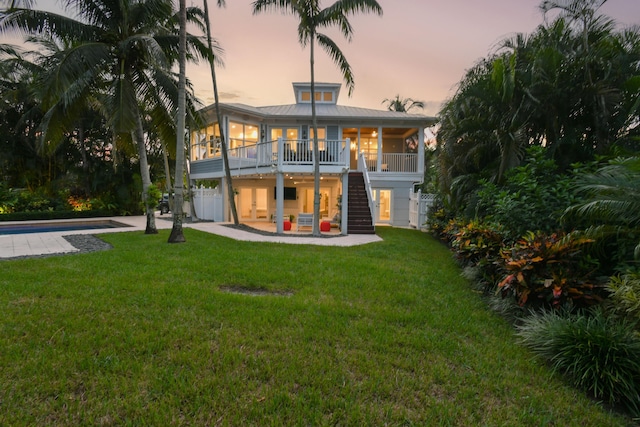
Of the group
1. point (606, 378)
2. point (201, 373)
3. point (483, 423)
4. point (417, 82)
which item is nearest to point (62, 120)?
point (201, 373)

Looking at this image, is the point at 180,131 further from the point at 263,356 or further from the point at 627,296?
the point at 627,296

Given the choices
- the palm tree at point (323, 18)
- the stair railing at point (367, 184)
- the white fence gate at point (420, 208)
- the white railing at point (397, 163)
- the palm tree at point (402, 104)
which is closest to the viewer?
the palm tree at point (323, 18)

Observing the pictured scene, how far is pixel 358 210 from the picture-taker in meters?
13.3

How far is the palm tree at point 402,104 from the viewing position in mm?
31719

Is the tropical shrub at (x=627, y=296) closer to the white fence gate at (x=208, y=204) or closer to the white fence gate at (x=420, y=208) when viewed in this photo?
the white fence gate at (x=420, y=208)

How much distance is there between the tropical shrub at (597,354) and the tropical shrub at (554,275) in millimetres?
364

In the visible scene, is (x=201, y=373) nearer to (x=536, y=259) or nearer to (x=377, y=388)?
(x=377, y=388)

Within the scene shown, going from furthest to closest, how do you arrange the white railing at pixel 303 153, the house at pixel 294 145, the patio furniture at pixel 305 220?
the house at pixel 294 145 → the patio furniture at pixel 305 220 → the white railing at pixel 303 153

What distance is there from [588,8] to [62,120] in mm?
14376

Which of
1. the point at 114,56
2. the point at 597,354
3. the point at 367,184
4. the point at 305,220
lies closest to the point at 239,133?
the point at 305,220

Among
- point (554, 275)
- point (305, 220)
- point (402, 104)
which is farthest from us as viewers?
point (402, 104)

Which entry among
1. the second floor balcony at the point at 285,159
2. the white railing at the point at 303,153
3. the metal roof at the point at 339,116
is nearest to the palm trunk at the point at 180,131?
the second floor balcony at the point at 285,159

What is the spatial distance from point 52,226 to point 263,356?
18295mm

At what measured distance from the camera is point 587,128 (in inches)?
258
